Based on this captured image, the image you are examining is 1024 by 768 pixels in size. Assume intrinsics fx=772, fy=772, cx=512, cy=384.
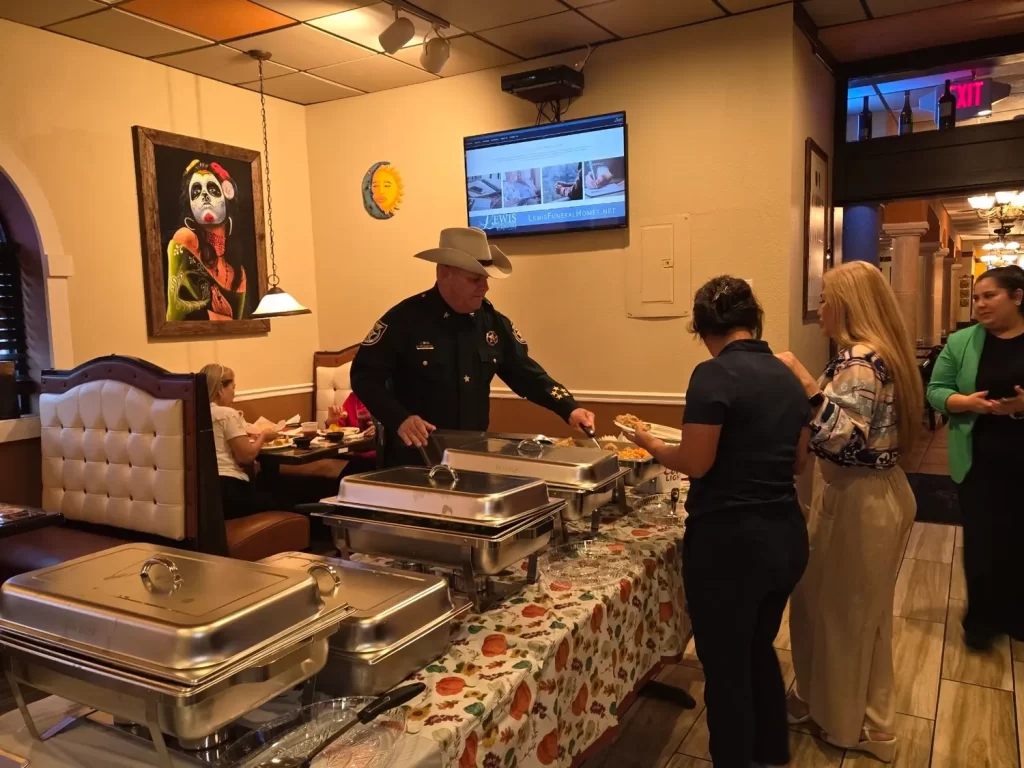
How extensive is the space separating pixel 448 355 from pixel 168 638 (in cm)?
174

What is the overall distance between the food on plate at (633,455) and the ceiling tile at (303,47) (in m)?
2.87

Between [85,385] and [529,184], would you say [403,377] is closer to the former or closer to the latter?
[85,385]

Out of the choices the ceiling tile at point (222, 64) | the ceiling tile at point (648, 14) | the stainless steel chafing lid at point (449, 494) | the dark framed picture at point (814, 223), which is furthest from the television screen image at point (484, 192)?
the stainless steel chafing lid at point (449, 494)

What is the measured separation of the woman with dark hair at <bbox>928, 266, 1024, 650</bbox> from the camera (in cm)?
302

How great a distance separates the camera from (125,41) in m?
4.04

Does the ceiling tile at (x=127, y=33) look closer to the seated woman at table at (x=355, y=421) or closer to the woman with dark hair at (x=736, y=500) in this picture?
the seated woman at table at (x=355, y=421)

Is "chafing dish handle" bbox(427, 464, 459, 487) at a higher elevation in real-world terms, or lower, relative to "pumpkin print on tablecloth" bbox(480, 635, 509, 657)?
higher

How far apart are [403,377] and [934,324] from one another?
12.5 m

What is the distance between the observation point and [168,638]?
3.28 ft

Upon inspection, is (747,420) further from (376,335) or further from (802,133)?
(802,133)

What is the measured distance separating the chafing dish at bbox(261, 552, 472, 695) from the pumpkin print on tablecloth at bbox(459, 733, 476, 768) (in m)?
0.16

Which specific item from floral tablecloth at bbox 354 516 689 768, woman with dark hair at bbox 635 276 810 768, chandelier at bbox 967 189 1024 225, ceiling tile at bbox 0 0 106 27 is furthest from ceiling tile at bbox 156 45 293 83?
chandelier at bbox 967 189 1024 225

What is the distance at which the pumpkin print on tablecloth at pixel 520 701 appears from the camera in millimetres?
1332

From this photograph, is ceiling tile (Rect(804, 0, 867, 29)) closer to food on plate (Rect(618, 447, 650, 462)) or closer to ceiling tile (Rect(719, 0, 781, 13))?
ceiling tile (Rect(719, 0, 781, 13))
